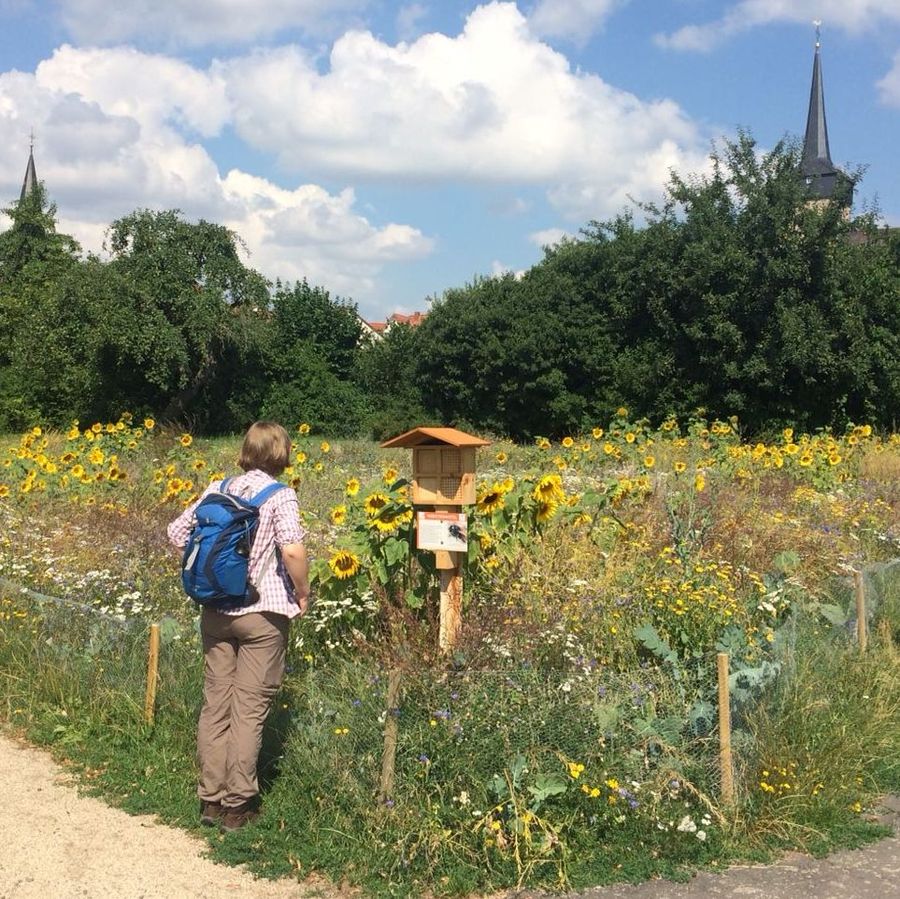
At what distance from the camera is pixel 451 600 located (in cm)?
459

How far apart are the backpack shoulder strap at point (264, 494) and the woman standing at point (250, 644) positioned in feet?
0.05

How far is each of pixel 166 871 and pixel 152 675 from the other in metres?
1.30

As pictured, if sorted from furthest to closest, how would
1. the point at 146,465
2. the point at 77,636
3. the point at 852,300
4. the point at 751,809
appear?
the point at 852,300 < the point at 146,465 < the point at 77,636 < the point at 751,809

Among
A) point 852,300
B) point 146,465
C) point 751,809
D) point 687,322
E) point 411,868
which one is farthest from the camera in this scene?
point 687,322

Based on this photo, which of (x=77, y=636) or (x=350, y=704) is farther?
(x=77, y=636)

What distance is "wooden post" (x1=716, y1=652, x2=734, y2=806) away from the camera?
12.7ft

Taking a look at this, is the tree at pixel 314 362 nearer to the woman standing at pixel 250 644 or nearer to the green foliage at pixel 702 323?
the green foliage at pixel 702 323

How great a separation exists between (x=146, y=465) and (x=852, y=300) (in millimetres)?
16133

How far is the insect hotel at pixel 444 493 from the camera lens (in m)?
4.52

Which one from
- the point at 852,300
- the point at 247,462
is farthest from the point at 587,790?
the point at 852,300

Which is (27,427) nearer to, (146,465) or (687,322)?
(687,322)

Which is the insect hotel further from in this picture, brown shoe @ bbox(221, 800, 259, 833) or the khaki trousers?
brown shoe @ bbox(221, 800, 259, 833)

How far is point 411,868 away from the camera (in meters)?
3.59

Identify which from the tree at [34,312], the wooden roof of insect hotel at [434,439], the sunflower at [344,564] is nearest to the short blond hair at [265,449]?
the wooden roof of insect hotel at [434,439]
